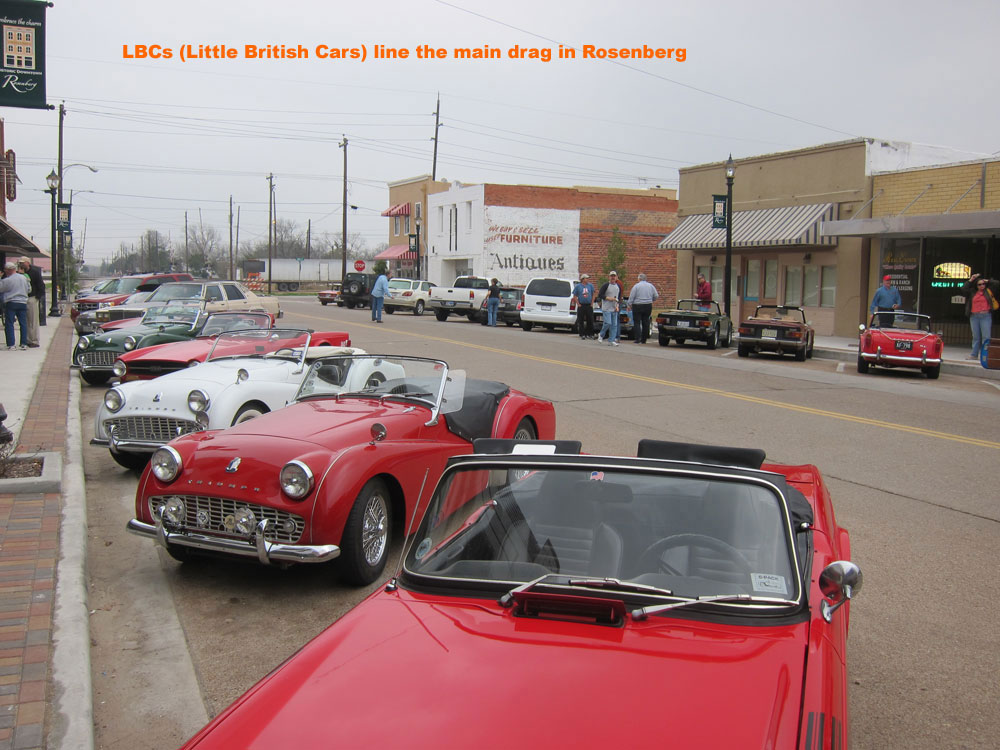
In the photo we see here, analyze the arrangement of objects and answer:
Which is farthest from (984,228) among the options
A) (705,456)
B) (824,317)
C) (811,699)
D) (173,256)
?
(173,256)

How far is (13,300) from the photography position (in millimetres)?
18578

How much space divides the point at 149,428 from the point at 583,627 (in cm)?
641

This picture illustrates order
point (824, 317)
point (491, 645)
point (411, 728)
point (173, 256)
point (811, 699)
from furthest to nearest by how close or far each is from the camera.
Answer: point (173, 256)
point (824, 317)
point (491, 645)
point (811, 699)
point (411, 728)

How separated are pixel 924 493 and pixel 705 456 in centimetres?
484

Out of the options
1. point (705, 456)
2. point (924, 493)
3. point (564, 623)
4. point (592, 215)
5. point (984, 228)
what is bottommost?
point (924, 493)

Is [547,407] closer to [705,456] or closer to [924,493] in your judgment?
[924,493]

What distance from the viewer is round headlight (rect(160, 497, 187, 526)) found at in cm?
544

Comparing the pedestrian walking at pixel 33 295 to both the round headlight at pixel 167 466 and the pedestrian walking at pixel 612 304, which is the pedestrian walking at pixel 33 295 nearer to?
the pedestrian walking at pixel 612 304

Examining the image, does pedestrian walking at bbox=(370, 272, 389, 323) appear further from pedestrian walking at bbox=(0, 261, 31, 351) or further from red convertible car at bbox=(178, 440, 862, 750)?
red convertible car at bbox=(178, 440, 862, 750)

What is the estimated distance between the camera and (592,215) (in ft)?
173

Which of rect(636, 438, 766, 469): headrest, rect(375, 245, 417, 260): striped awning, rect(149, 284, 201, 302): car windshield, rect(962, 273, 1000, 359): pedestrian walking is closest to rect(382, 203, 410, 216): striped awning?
rect(375, 245, 417, 260): striped awning

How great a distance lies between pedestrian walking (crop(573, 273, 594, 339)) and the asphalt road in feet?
39.9

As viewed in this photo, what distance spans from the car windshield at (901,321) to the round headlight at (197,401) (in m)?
15.1

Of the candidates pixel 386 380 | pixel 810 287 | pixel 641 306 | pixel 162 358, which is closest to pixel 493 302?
pixel 641 306
